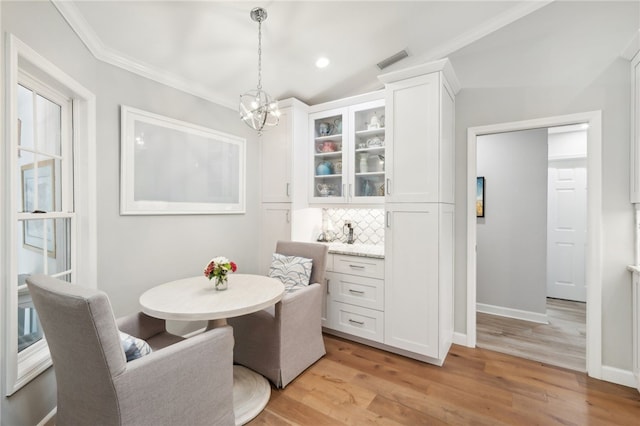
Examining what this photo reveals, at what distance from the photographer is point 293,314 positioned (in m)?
2.28

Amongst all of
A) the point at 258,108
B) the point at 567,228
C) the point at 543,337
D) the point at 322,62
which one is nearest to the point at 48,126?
the point at 258,108

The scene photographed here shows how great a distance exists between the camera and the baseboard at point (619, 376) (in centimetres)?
225

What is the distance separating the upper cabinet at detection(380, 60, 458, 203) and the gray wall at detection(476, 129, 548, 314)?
1430mm

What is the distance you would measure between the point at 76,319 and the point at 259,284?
1190 mm

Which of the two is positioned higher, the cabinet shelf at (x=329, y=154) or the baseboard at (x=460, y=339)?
the cabinet shelf at (x=329, y=154)

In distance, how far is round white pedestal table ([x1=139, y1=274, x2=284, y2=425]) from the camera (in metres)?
1.66

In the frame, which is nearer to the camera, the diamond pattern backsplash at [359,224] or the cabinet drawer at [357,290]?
the cabinet drawer at [357,290]

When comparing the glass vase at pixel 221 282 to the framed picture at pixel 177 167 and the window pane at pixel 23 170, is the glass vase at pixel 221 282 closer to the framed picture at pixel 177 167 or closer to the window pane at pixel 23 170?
the framed picture at pixel 177 167

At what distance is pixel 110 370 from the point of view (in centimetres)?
122

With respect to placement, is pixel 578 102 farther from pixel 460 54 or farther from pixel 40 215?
pixel 40 215

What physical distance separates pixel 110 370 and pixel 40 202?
134 centimetres

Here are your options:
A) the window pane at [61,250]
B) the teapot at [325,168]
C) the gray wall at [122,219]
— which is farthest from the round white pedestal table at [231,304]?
the teapot at [325,168]

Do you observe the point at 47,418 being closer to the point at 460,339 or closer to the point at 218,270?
the point at 218,270

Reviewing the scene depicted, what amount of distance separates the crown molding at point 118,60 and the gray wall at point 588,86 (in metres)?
2.78
